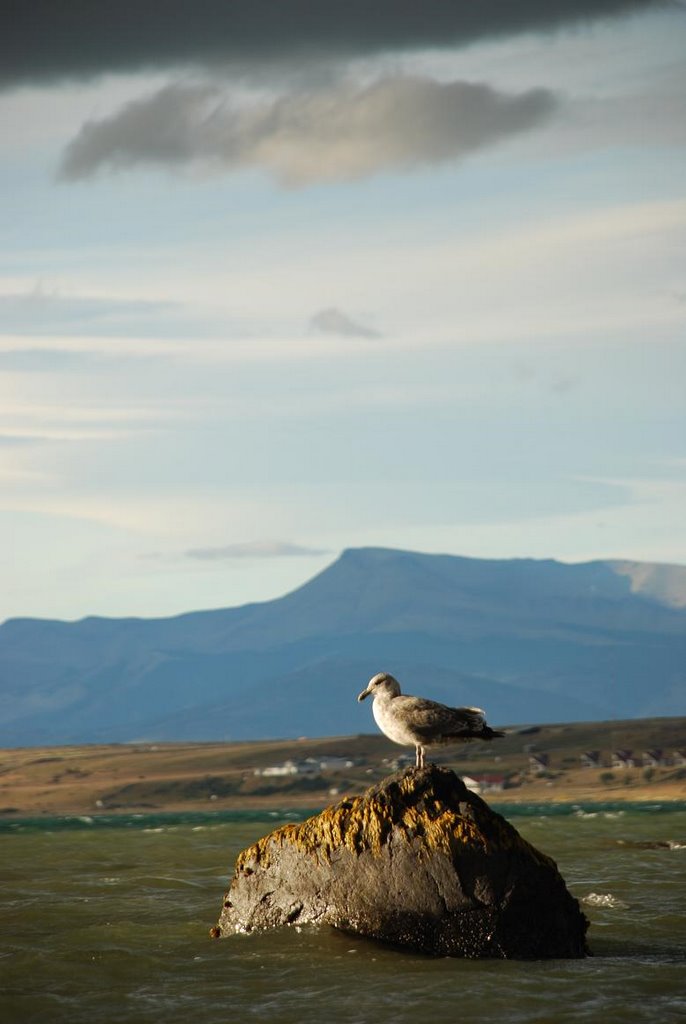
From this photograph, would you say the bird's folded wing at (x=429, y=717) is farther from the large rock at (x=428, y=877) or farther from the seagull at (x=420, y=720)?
the large rock at (x=428, y=877)

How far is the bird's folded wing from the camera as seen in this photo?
24938 millimetres

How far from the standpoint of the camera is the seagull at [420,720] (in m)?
25.0

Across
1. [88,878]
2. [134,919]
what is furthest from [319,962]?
[88,878]

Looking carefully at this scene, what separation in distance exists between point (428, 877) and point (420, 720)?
93.5 inches

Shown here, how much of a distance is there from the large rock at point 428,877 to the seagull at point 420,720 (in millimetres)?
565

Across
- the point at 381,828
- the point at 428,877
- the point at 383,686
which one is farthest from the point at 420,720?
the point at 428,877

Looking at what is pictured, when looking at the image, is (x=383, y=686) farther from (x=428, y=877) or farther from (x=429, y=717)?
(x=428, y=877)

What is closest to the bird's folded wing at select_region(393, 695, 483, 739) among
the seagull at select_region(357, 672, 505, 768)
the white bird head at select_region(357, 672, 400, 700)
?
the seagull at select_region(357, 672, 505, 768)

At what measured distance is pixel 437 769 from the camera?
84.3ft

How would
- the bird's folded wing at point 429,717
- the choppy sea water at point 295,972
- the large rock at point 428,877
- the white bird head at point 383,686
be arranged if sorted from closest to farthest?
the choppy sea water at point 295,972 → the large rock at point 428,877 → the bird's folded wing at point 429,717 → the white bird head at point 383,686

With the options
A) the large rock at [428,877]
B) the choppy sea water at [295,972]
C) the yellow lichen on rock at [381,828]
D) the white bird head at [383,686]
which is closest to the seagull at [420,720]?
the white bird head at [383,686]

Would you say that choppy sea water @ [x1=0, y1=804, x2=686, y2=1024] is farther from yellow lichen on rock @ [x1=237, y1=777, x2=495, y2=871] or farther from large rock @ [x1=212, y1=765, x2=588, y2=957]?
yellow lichen on rock @ [x1=237, y1=777, x2=495, y2=871]

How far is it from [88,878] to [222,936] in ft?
60.8

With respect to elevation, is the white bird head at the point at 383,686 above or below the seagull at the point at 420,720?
above
